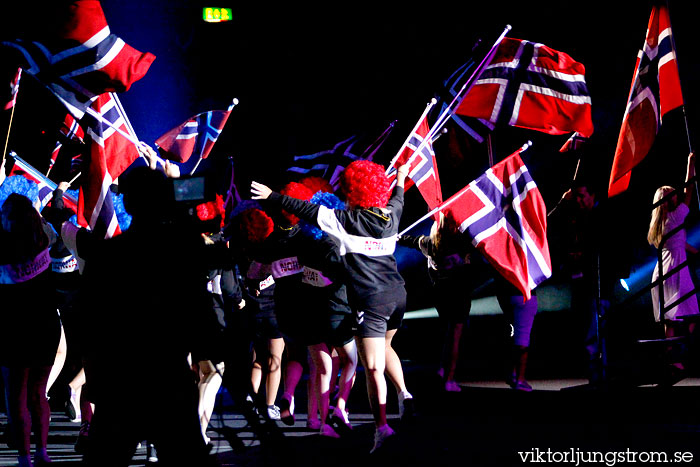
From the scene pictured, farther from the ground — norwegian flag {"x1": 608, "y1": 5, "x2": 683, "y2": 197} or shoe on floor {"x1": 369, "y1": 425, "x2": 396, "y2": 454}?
norwegian flag {"x1": 608, "y1": 5, "x2": 683, "y2": 197}

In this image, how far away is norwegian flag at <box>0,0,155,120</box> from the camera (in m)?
5.79

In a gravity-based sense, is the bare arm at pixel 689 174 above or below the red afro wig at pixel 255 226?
above

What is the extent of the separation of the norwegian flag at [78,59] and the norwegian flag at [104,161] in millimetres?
329

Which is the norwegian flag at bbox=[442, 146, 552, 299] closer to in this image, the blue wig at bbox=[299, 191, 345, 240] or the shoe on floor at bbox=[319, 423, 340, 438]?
the blue wig at bbox=[299, 191, 345, 240]

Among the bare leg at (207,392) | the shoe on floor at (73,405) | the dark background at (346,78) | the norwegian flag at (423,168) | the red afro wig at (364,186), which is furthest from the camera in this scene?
the dark background at (346,78)

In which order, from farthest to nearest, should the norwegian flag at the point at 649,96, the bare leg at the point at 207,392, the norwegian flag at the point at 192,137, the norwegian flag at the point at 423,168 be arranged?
the norwegian flag at the point at 192,137 → the norwegian flag at the point at 423,168 → the norwegian flag at the point at 649,96 → the bare leg at the point at 207,392

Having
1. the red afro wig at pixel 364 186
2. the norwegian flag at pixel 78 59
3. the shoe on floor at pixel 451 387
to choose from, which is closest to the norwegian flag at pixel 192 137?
the norwegian flag at pixel 78 59

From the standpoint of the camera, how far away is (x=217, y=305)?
6008 mm

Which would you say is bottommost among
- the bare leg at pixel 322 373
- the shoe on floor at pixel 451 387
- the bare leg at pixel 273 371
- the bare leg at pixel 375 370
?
the shoe on floor at pixel 451 387

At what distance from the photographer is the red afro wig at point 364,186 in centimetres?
533

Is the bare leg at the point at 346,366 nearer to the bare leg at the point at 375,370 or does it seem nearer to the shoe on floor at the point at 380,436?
the bare leg at the point at 375,370

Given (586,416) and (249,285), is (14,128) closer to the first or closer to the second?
(249,285)

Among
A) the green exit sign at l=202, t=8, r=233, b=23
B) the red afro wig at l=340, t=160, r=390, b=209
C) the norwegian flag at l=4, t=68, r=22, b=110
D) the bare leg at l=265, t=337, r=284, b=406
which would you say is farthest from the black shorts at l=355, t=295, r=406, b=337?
the green exit sign at l=202, t=8, r=233, b=23

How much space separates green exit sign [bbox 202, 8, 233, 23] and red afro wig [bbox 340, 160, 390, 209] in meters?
6.56
